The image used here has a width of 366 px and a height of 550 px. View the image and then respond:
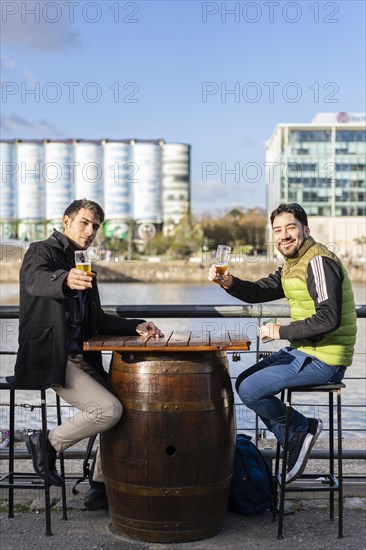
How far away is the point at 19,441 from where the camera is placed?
19.9 ft

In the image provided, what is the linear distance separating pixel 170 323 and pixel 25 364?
23147 mm

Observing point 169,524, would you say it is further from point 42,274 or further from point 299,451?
point 42,274

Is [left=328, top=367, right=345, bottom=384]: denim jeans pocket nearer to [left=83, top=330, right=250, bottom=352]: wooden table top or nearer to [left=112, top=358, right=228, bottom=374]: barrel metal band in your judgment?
[left=83, top=330, right=250, bottom=352]: wooden table top

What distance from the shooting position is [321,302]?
4031 mm

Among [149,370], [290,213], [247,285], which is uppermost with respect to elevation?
[290,213]

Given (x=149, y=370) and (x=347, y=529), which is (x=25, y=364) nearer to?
(x=149, y=370)

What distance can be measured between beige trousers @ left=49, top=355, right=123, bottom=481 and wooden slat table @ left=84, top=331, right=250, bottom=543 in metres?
0.07

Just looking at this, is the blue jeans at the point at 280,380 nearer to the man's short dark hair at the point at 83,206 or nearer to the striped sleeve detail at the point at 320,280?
the striped sleeve detail at the point at 320,280

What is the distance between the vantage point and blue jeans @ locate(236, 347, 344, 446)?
416cm

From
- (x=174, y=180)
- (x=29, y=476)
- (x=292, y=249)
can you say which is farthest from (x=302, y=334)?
(x=174, y=180)

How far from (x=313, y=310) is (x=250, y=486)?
3.49 ft

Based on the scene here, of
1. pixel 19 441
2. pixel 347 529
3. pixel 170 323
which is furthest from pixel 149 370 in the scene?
pixel 170 323

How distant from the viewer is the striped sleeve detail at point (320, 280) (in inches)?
159

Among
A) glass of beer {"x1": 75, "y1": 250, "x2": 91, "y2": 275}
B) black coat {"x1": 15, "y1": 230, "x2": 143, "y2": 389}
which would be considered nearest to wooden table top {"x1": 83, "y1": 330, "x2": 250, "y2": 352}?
black coat {"x1": 15, "y1": 230, "x2": 143, "y2": 389}
